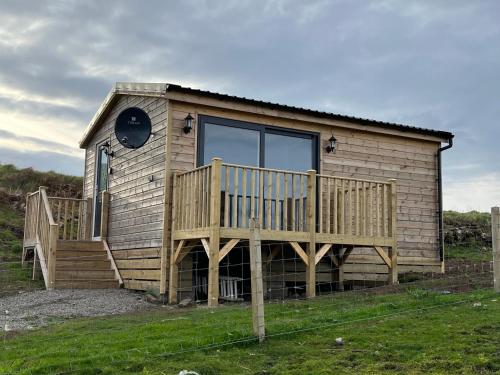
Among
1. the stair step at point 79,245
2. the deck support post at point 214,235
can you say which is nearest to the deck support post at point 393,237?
the deck support post at point 214,235

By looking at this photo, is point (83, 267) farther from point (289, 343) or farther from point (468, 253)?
point (468, 253)

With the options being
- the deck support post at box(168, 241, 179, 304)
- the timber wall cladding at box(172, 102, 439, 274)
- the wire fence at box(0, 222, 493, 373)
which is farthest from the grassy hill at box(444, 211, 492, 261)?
the deck support post at box(168, 241, 179, 304)

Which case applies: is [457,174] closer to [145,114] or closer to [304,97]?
[304,97]

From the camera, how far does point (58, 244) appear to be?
1334 centimetres

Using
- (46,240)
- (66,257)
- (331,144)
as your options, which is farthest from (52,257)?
(331,144)

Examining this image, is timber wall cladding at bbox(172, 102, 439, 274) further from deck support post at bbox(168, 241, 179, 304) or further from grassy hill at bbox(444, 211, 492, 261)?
deck support post at bbox(168, 241, 179, 304)

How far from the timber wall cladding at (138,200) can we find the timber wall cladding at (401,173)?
2501 mm

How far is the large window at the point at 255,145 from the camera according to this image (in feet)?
39.0

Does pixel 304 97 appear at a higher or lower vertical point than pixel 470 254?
higher

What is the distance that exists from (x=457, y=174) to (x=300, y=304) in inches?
331

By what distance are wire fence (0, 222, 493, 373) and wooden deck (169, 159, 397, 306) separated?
0.46 metres

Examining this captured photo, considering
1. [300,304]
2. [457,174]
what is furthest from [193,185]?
[457,174]

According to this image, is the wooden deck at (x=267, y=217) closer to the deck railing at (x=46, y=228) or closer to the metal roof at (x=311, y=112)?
the metal roof at (x=311, y=112)

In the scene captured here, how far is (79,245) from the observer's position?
44.4 ft
